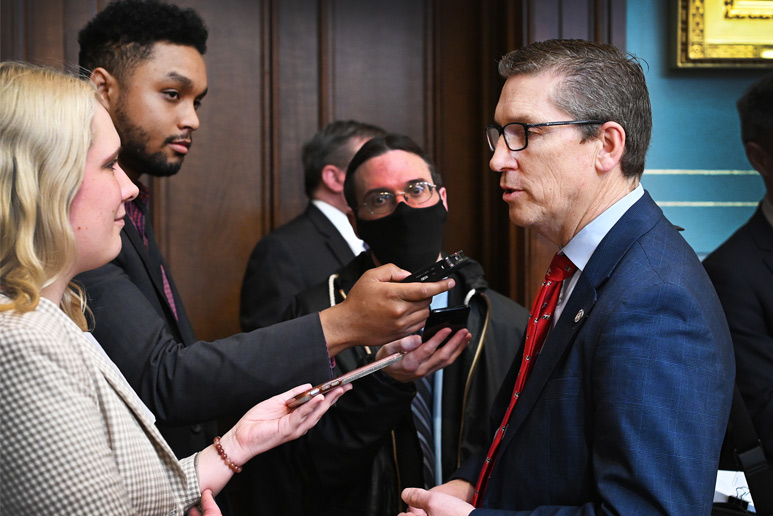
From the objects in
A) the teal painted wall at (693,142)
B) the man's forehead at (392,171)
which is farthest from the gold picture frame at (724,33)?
the man's forehead at (392,171)

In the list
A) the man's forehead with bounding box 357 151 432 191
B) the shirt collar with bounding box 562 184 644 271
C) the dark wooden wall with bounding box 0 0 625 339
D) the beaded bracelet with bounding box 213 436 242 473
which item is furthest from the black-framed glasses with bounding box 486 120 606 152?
the dark wooden wall with bounding box 0 0 625 339

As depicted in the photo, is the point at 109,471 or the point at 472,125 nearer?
the point at 109,471

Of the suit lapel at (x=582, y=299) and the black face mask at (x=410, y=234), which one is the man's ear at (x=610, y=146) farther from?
the black face mask at (x=410, y=234)

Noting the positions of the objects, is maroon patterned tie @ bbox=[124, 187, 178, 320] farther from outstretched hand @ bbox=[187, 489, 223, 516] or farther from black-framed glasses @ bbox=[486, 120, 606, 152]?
black-framed glasses @ bbox=[486, 120, 606, 152]

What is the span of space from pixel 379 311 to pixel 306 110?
1.78 m

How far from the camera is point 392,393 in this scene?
202cm

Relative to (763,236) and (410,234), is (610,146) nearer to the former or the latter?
(410,234)

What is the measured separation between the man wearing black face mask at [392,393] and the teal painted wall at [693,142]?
1.13 metres

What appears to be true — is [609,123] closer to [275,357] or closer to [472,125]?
[275,357]

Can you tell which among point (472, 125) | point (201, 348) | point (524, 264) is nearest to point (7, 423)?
point (201, 348)

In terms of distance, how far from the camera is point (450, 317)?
6.36ft

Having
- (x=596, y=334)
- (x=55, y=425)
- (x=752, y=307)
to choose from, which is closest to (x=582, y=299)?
(x=596, y=334)

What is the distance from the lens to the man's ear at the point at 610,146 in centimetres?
159

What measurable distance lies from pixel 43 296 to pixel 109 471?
12.8 inches
